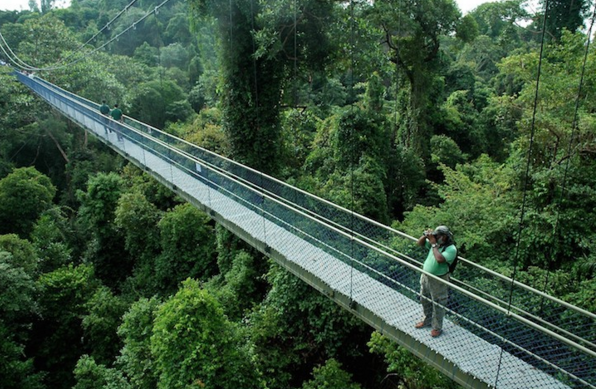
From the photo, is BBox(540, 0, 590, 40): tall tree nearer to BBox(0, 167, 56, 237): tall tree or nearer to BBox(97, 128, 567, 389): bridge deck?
BBox(97, 128, 567, 389): bridge deck

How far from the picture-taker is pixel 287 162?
1098 centimetres

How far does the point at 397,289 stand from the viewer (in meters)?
3.84

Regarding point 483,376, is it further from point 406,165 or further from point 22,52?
point 22,52

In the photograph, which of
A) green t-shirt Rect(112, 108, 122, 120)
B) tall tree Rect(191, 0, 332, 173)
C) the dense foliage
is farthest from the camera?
green t-shirt Rect(112, 108, 122, 120)

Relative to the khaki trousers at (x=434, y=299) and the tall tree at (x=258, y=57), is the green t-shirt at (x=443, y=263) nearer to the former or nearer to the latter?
the khaki trousers at (x=434, y=299)

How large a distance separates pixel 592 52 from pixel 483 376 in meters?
6.36

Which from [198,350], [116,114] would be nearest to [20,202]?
[116,114]

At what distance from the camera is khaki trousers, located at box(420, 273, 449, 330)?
125 inches

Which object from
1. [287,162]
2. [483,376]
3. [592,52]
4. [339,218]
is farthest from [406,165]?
[483,376]

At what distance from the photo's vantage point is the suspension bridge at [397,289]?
9.61ft

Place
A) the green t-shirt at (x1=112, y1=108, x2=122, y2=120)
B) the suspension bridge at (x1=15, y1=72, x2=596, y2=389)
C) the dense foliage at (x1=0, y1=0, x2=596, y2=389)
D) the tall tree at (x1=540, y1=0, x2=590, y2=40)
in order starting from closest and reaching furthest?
the suspension bridge at (x1=15, y1=72, x2=596, y2=389) < the dense foliage at (x1=0, y1=0, x2=596, y2=389) < the green t-shirt at (x1=112, y1=108, x2=122, y2=120) < the tall tree at (x1=540, y1=0, x2=590, y2=40)

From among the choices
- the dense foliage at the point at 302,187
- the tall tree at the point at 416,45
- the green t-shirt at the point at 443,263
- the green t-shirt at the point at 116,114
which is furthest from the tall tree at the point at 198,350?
the tall tree at the point at 416,45

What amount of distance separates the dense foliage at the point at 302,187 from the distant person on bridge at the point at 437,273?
1.92 metres

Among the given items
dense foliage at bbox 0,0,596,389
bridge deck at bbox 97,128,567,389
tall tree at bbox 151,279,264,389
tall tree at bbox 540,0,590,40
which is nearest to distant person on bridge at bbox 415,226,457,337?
bridge deck at bbox 97,128,567,389
